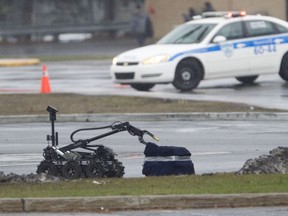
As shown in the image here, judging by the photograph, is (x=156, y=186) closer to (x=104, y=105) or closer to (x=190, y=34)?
(x=104, y=105)

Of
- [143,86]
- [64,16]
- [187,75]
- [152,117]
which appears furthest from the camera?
[64,16]

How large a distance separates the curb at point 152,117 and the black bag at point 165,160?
819 cm

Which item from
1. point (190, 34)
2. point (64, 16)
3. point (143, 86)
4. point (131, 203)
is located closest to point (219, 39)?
point (190, 34)

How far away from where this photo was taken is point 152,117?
20797 mm

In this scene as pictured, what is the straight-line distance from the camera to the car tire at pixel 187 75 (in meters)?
25.9

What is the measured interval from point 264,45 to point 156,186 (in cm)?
1575

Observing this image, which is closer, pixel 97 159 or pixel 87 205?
pixel 87 205

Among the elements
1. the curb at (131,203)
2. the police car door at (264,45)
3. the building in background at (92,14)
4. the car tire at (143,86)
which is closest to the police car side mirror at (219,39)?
the police car door at (264,45)

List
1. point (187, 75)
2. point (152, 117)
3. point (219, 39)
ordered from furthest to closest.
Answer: point (219, 39)
point (187, 75)
point (152, 117)

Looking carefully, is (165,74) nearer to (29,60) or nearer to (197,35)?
(197,35)

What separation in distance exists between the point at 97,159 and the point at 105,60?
28370 mm

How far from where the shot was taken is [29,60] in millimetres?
40250

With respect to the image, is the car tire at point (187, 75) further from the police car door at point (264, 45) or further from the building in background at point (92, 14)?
the building in background at point (92, 14)

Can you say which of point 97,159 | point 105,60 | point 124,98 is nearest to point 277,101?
point 124,98
